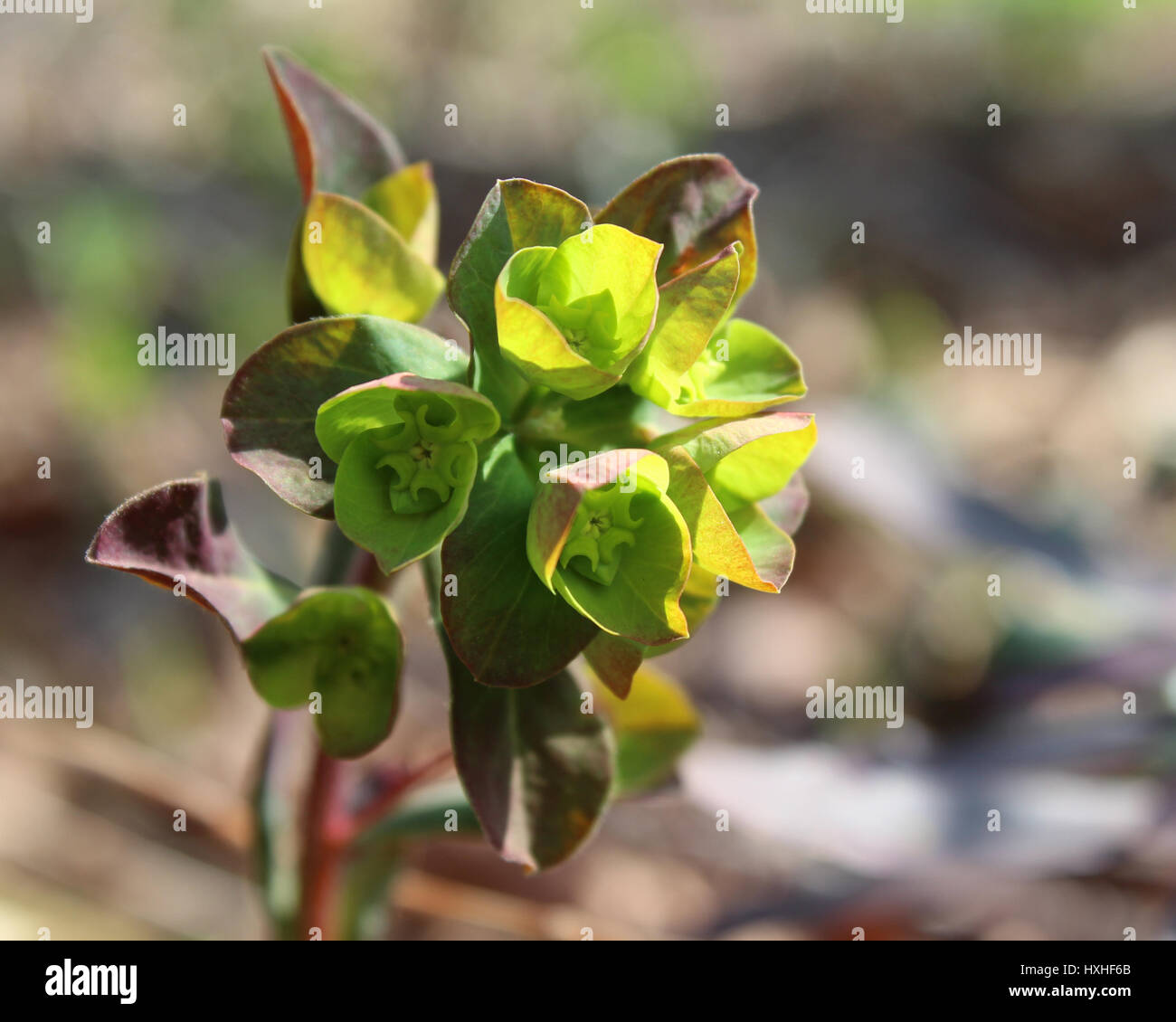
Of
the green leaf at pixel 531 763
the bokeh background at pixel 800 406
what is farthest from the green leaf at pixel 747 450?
the bokeh background at pixel 800 406

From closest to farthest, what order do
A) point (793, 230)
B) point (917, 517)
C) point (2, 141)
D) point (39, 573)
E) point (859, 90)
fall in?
point (917, 517), point (39, 573), point (2, 141), point (793, 230), point (859, 90)

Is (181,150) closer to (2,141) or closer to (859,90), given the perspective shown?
(2,141)

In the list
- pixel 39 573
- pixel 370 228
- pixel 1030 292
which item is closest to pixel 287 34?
pixel 39 573

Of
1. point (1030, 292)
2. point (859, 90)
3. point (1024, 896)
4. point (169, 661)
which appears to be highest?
point (859, 90)

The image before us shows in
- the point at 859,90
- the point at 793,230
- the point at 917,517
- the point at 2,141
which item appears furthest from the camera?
the point at 859,90

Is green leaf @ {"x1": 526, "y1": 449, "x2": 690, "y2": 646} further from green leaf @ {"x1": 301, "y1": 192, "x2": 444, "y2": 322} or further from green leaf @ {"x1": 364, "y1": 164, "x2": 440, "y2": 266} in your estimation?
green leaf @ {"x1": 364, "y1": 164, "x2": 440, "y2": 266}

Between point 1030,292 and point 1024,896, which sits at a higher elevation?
point 1030,292

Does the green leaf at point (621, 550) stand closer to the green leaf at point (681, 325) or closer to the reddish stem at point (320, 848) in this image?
the green leaf at point (681, 325)
